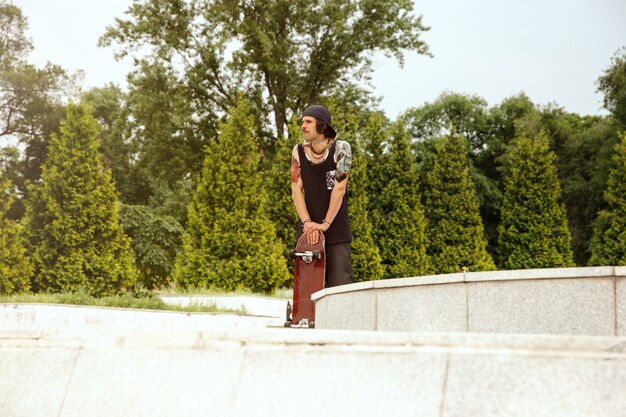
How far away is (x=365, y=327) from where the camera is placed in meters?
7.48

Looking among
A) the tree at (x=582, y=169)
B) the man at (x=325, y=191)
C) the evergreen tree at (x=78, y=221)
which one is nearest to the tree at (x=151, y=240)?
the evergreen tree at (x=78, y=221)

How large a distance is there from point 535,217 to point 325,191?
1774 centimetres

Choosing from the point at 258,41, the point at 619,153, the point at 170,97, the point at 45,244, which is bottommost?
the point at 45,244

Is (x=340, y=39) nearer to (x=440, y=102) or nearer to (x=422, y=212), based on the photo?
(x=440, y=102)

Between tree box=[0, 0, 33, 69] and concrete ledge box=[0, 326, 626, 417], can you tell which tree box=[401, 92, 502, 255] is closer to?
tree box=[0, 0, 33, 69]

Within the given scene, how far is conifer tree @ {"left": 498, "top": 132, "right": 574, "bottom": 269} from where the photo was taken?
24.3 m

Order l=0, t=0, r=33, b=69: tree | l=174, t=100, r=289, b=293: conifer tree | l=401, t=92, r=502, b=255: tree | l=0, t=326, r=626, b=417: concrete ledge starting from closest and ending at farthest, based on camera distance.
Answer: l=0, t=326, r=626, b=417: concrete ledge → l=174, t=100, r=289, b=293: conifer tree → l=0, t=0, r=33, b=69: tree → l=401, t=92, r=502, b=255: tree

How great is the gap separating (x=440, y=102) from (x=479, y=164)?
3.94 meters

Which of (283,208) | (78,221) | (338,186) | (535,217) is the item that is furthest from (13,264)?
(535,217)

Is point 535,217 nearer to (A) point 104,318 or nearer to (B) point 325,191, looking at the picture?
(A) point 104,318

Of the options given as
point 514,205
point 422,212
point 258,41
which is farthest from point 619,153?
point 258,41

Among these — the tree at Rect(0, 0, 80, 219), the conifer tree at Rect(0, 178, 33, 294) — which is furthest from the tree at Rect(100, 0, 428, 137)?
the conifer tree at Rect(0, 178, 33, 294)

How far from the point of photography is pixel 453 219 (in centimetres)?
2328

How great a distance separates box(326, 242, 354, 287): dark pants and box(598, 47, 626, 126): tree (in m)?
27.2
